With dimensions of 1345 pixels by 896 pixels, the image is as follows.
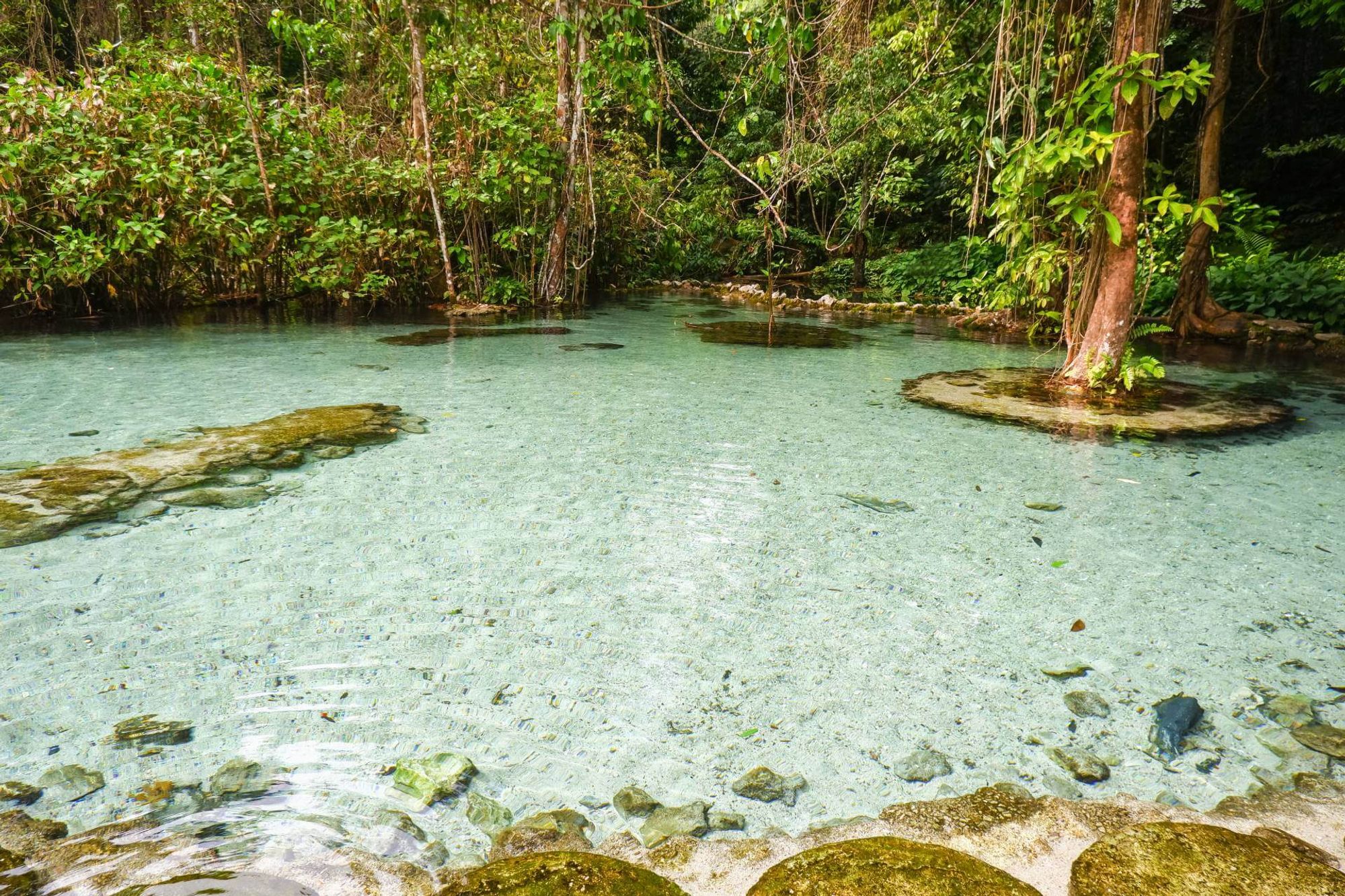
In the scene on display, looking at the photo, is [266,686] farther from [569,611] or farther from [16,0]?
[16,0]

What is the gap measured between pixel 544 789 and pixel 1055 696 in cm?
118

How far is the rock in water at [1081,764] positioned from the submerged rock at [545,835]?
3.16 feet

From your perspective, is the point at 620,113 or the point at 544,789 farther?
the point at 620,113

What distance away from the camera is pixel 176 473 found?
2.93 metres

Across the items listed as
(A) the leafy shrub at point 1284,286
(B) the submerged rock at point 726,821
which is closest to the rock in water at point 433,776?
(B) the submerged rock at point 726,821

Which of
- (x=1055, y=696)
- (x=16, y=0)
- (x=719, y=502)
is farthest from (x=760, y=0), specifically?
(x=16, y=0)

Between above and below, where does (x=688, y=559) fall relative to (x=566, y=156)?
below

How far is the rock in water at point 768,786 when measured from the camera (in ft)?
4.53

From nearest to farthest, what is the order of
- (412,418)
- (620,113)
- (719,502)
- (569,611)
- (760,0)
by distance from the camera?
(569,611) → (719,502) → (760,0) → (412,418) → (620,113)

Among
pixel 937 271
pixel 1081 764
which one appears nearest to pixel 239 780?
pixel 1081 764

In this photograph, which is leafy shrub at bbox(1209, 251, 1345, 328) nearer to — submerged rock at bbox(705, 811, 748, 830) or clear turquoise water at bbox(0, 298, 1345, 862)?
clear turquoise water at bbox(0, 298, 1345, 862)

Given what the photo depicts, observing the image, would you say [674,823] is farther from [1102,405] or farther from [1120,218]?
[1120,218]

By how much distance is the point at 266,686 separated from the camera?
1642mm

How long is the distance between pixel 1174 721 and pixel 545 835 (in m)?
1.37
